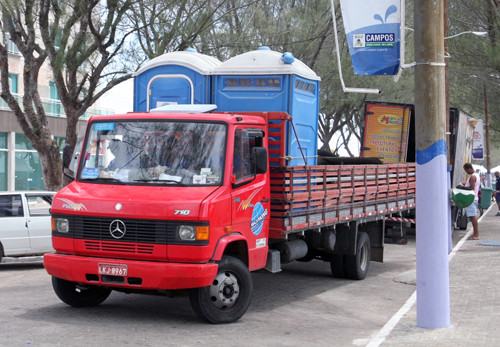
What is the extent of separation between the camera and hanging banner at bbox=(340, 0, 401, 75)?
26.9 feet

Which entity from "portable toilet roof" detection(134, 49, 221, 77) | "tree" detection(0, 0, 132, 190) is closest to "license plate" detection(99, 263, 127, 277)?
"portable toilet roof" detection(134, 49, 221, 77)

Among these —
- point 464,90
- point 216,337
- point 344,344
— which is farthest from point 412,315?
point 464,90

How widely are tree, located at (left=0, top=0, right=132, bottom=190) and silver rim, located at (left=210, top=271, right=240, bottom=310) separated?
999cm

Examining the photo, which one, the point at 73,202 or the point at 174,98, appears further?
the point at 174,98

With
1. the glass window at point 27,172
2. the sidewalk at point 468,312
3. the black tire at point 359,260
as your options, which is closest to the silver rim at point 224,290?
the sidewalk at point 468,312

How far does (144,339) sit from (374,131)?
1371cm

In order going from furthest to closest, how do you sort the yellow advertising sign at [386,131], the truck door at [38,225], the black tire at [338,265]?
the yellow advertising sign at [386,131] < the truck door at [38,225] < the black tire at [338,265]

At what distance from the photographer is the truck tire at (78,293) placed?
877 centimetres

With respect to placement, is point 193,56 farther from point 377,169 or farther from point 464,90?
point 464,90

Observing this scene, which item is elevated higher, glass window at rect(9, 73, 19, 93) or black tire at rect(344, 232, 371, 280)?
glass window at rect(9, 73, 19, 93)

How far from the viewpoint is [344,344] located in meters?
7.48

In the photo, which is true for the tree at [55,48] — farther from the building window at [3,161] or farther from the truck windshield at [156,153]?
the building window at [3,161]

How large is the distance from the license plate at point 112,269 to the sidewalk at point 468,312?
2857 mm

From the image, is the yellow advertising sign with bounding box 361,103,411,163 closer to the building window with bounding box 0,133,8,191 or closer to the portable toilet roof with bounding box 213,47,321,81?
the portable toilet roof with bounding box 213,47,321,81
